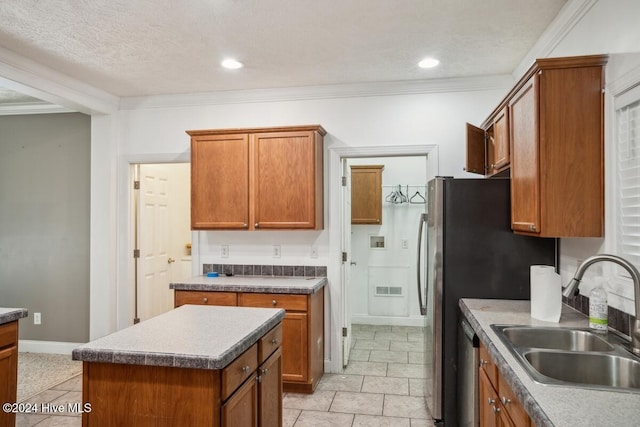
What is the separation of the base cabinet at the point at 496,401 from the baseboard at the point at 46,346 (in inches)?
158

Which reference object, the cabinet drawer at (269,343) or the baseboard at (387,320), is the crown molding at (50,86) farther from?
the baseboard at (387,320)

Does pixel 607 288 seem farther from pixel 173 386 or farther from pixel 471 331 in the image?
pixel 173 386

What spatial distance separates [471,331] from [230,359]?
138 cm

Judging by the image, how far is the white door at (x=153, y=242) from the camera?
436cm

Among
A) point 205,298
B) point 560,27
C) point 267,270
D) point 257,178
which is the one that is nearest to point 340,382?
point 267,270

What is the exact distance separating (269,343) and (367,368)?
2.11 m

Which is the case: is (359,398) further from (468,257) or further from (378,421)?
(468,257)

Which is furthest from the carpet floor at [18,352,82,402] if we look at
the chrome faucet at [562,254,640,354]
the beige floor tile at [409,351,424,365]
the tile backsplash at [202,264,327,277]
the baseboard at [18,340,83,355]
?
the chrome faucet at [562,254,640,354]

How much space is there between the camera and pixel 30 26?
105 inches

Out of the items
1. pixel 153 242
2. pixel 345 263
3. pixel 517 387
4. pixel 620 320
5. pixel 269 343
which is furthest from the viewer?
pixel 153 242

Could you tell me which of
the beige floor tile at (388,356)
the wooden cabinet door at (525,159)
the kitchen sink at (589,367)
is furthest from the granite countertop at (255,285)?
the kitchen sink at (589,367)

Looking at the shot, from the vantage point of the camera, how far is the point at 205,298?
342cm

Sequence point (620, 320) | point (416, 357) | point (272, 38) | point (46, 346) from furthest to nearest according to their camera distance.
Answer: point (46, 346), point (416, 357), point (272, 38), point (620, 320)

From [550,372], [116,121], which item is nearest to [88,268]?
[116,121]
